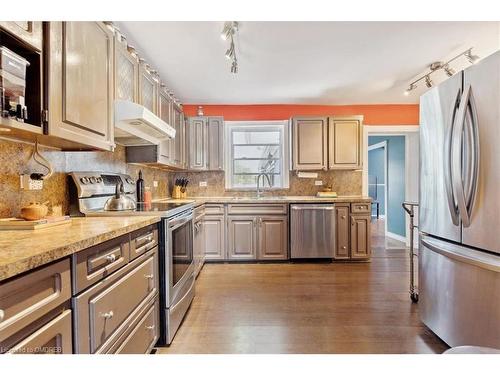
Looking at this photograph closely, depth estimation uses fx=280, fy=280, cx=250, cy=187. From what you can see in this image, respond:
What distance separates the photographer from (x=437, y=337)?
2059mm

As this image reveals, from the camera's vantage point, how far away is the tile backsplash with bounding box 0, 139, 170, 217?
4.75 ft

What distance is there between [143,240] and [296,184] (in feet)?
10.9

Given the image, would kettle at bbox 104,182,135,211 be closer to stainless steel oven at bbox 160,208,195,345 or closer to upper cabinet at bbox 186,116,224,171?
stainless steel oven at bbox 160,208,195,345

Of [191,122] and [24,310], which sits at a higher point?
[191,122]

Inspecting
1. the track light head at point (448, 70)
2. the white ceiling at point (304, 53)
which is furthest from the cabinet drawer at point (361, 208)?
the track light head at point (448, 70)

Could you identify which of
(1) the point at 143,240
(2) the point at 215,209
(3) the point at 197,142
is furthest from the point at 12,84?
(3) the point at 197,142

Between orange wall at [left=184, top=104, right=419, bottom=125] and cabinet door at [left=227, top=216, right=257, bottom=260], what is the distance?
1728mm

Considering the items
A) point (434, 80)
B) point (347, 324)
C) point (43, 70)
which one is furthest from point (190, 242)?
point (434, 80)

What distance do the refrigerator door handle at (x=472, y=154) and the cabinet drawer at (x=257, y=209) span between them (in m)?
2.52

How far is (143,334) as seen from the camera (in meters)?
1.64

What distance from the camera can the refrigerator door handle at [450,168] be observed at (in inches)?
68.5

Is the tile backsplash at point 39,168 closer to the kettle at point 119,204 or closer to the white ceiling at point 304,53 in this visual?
the kettle at point 119,204
